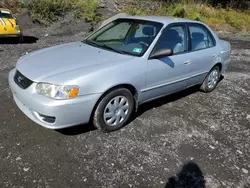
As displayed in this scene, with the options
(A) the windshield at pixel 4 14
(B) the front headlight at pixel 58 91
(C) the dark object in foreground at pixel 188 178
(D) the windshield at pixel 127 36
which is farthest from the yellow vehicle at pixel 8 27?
(C) the dark object in foreground at pixel 188 178

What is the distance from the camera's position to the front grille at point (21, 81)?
3.38m

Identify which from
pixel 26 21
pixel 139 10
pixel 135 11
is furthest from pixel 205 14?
pixel 26 21

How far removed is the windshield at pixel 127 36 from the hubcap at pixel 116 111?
75 centimetres

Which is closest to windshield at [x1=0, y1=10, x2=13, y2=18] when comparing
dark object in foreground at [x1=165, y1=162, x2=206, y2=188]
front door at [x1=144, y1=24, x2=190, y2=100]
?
front door at [x1=144, y1=24, x2=190, y2=100]

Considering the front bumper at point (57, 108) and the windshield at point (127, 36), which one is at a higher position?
the windshield at point (127, 36)

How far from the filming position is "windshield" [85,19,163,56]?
4066mm

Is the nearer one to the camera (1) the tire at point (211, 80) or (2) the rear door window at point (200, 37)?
(2) the rear door window at point (200, 37)

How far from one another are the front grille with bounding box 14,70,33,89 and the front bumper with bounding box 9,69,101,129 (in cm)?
5

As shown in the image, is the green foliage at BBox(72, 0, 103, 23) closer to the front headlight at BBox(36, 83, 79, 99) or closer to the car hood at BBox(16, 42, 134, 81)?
the car hood at BBox(16, 42, 134, 81)

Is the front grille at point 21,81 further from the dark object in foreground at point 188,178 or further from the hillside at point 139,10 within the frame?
the hillside at point 139,10

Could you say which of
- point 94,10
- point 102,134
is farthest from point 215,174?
point 94,10

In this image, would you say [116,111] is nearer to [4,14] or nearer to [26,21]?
[4,14]

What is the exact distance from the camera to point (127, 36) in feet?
14.3

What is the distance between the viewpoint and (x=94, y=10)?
14.0 metres
